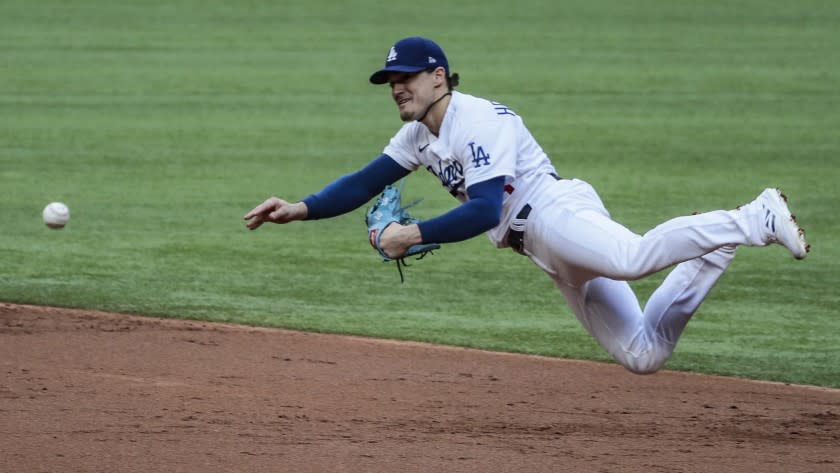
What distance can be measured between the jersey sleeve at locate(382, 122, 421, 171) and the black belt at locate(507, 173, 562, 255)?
0.58 meters

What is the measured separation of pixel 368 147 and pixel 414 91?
28.5ft

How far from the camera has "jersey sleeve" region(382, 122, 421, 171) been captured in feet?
20.1

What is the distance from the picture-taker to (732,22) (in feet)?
81.5

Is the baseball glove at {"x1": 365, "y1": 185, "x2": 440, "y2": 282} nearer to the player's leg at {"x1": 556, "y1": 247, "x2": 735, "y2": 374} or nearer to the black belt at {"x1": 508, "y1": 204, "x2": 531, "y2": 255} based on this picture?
the black belt at {"x1": 508, "y1": 204, "x2": 531, "y2": 255}

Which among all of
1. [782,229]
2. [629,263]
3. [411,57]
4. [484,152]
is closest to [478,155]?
[484,152]

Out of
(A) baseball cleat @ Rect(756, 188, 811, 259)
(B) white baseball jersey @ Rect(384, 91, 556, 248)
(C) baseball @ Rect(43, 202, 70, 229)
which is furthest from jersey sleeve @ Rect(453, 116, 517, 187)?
(C) baseball @ Rect(43, 202, 70, 229)

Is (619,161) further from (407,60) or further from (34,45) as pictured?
(34,45)

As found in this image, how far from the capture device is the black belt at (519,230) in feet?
19.0

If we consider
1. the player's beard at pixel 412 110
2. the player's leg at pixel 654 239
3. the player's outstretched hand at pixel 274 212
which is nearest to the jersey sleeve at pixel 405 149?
the player's beard at pixel 412 110

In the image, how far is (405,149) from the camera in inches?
243

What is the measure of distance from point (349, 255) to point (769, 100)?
877cm

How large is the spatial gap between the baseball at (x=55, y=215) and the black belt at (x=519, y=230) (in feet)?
15.6

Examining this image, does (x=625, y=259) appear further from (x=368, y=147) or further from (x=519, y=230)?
(x=368, y=147)

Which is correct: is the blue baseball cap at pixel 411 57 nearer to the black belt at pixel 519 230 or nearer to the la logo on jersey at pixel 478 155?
the la logo on jersey at pixel 478 155
